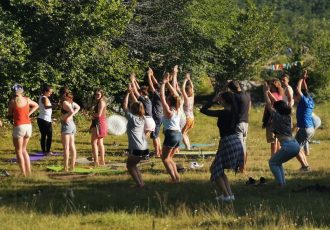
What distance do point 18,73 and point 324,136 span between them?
35.9 ft

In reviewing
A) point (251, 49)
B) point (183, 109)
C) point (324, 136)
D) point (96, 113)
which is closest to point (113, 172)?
point (96, 113)

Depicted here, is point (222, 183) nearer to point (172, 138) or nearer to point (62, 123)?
point (172, 138)

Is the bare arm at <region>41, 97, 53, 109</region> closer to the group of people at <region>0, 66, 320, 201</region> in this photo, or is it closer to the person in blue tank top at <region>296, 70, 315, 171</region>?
the group of people at <region>0, 66, 320, 201</region>

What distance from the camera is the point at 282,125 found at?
9.98m

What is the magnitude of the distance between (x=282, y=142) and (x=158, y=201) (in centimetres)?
242

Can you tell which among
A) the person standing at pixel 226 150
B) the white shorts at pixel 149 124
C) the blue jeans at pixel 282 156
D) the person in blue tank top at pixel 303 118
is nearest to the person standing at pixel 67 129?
the white shorts at pixel 149 124

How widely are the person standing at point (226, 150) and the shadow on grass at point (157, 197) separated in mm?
306

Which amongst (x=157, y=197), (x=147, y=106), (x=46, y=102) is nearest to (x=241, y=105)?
(x=157, y=197)

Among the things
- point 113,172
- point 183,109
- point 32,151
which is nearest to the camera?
point 113,172

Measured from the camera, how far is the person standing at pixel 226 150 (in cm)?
892

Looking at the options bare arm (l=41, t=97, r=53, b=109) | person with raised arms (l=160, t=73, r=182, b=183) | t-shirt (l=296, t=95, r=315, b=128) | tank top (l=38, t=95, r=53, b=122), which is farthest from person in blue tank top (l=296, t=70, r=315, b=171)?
tank top (l=38, t=95, r=53, b=122)

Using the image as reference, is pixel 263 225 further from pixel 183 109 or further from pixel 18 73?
pixel 18 73

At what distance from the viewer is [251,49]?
1700 inches

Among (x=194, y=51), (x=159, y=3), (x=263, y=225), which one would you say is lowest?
(x=263, y=225)
